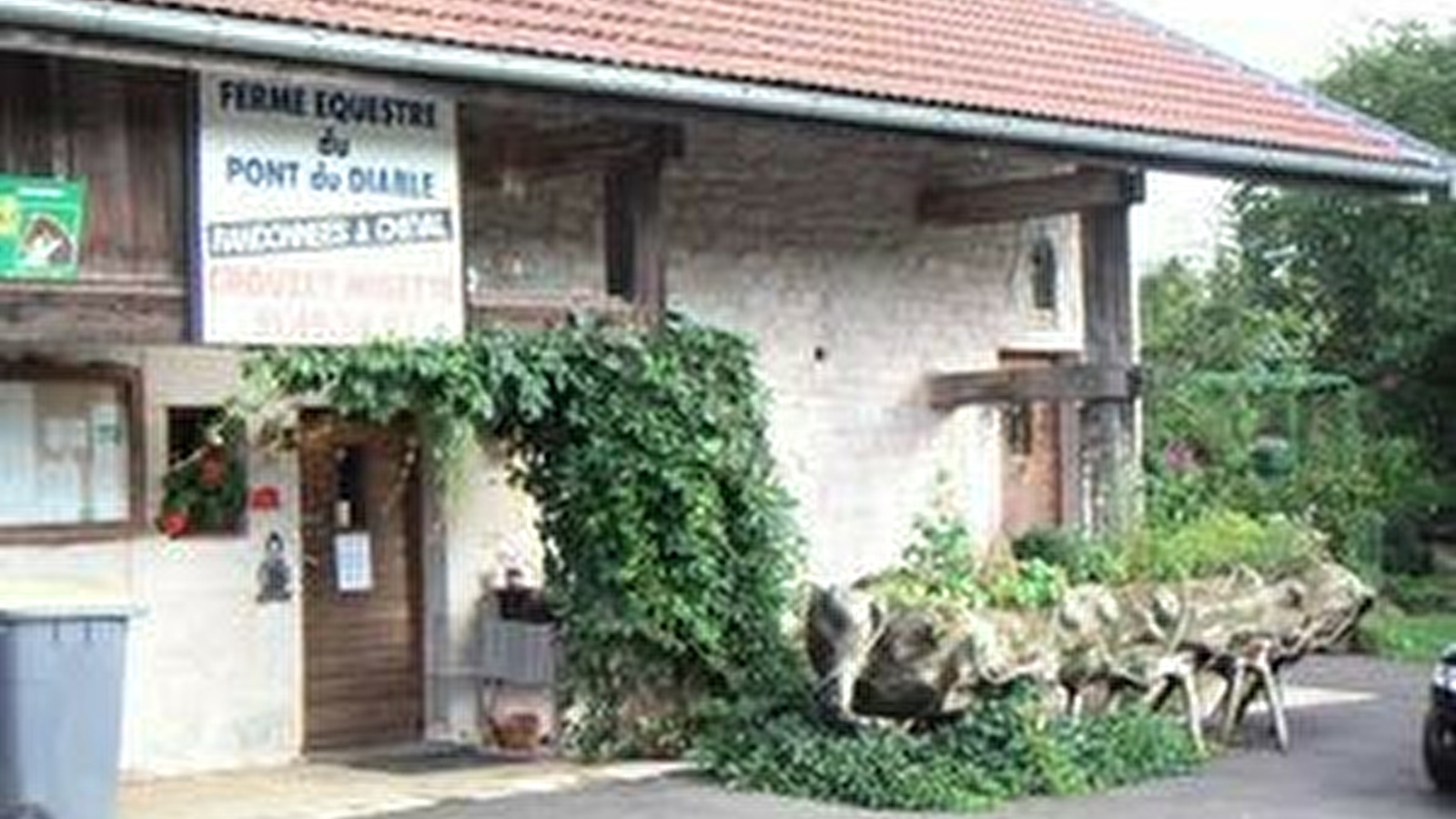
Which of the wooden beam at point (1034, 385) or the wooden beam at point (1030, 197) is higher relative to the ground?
the wooden beam at point (1030, 197)

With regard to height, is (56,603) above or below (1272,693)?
above

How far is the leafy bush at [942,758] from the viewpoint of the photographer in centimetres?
1332

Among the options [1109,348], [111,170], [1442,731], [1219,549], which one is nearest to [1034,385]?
[1109,348]

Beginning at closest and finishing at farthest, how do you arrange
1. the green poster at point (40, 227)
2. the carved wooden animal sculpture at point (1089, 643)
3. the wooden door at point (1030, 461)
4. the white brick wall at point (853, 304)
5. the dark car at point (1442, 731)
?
the green poster at point (40, 227)
the carved wooden animal sculpture at point (1089, 643)
the dark car at point (1442, 731)
the white brick wall at point (853, 304)
the wooden door at point (1030, 461)

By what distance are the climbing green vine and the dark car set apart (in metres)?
3.53

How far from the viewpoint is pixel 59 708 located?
1046cm

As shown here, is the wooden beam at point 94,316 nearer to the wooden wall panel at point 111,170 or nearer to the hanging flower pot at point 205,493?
the wooden wall panel at point 111,170

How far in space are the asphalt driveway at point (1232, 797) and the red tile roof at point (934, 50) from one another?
377cm

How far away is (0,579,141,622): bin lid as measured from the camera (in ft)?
34.0

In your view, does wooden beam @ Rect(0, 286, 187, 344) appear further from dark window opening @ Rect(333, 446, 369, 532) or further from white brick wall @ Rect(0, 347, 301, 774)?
dark window opening @ Rect(333, 446, 369, 532)

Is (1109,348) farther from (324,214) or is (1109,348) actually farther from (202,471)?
(324,214)

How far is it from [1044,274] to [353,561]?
6827 millimetres

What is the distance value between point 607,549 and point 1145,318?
1326 cm

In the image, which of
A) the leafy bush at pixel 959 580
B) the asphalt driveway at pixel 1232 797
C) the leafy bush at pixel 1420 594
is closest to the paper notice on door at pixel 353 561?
the asphalt driveway at pixel 1232 797
